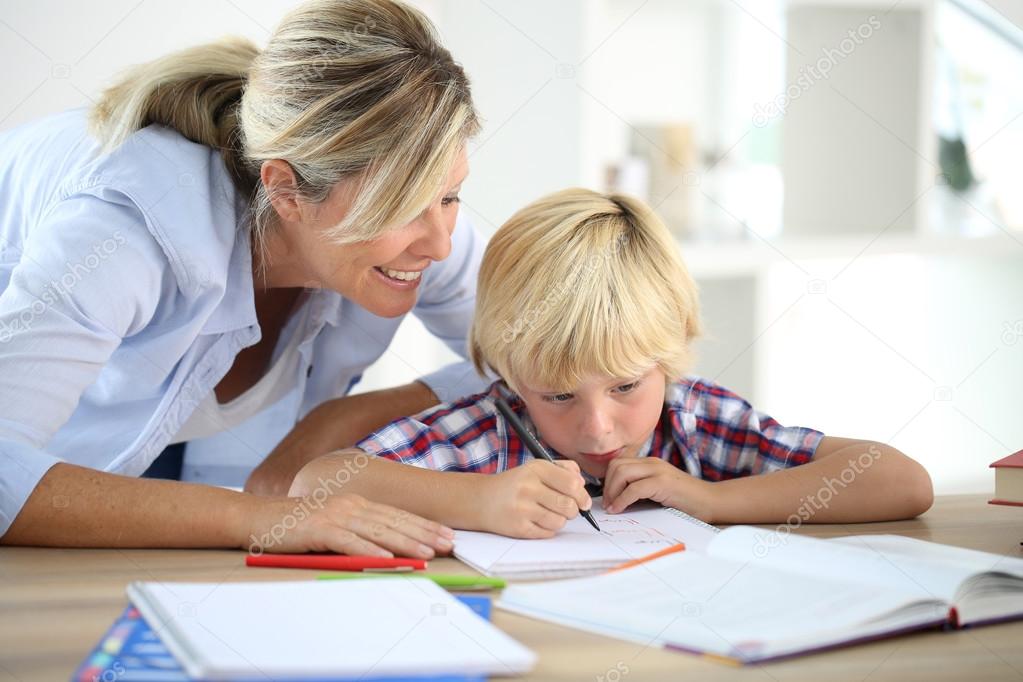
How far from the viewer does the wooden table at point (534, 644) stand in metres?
0.72

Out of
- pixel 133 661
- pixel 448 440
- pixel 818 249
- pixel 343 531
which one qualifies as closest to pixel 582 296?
pixel 448 440

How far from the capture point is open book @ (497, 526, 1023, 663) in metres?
0.76

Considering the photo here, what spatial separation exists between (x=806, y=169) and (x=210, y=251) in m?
2.41

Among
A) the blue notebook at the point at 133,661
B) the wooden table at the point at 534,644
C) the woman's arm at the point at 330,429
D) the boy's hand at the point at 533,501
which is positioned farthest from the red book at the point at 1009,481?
the woman's arm at the point at 330,429

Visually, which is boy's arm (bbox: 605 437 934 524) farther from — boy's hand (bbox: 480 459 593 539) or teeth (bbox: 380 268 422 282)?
teeth (bbox: 380 268 422 282)

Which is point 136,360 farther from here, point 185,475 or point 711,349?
point 711,349

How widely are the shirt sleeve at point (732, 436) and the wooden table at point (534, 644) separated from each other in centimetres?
52

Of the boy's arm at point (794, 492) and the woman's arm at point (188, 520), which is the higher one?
the boy's arm at point (794, 492)

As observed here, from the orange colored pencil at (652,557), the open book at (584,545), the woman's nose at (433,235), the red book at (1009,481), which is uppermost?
the woman's nose at (433,235)

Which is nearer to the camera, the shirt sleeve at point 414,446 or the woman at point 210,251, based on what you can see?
the woman at point 210,251

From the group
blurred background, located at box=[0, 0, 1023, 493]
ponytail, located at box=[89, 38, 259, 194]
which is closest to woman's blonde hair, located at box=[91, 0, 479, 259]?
ponytail, located at box=[89, 38, 259, 194]

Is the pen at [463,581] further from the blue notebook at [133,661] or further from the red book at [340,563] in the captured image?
the blue notebook at [133,661]

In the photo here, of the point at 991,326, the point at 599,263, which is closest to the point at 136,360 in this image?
the point at 599,263

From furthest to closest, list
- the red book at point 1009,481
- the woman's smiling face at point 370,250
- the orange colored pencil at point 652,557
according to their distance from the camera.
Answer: the woman's smiling face at point 370,250, the red book at point 1009,481, the orange colored pencil at point 652,557
